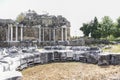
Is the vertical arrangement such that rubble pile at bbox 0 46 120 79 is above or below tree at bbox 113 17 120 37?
below

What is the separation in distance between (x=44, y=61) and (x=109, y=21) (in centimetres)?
6094

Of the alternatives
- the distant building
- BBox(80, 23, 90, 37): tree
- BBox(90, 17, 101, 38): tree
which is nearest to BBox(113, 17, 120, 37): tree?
BBox(90, 17, 101, 38): tree

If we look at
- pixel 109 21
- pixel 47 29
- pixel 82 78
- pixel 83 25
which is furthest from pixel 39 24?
pixel 82 78

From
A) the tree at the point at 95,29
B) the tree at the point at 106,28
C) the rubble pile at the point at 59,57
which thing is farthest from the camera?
the tree at the point at 95,29

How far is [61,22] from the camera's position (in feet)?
261

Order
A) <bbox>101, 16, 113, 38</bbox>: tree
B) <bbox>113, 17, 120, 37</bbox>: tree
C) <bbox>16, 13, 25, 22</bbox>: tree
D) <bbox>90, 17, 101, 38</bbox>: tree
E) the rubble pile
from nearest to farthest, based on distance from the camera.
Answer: the rubble pile → <bbox>113, 17, 120, 37</bbox>: tree → <bbox>101, 16, 113, 38</bbox>: tree → <bbox>90, 17, 101, 38</bbox>: tree → <bbox>16, 13, 25, 22</bbox>: tree

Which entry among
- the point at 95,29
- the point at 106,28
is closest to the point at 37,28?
the point at 95,29

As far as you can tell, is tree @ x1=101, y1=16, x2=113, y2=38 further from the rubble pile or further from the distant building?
the rubble pile

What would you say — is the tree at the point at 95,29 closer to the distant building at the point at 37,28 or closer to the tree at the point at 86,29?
the tree at the point at 86,29

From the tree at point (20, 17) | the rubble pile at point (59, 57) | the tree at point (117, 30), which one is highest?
the tree at point (20, 17)

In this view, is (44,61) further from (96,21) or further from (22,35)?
(96,21)

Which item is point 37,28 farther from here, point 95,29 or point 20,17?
point 95,29

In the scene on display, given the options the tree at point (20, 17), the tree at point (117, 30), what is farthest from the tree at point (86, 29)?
the tree at point (20, 17)

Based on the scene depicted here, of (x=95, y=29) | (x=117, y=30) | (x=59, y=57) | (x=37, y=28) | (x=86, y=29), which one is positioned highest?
(x=37, y=28)
